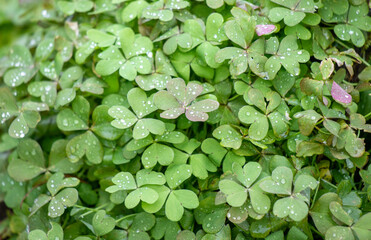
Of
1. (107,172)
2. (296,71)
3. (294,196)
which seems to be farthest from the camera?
(107,172)

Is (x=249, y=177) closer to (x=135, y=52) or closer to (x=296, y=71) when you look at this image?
(x=296, y=71)

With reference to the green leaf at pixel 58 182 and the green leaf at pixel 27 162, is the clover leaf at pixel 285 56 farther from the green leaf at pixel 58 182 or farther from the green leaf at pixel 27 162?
the green leaf at pixel 27 162

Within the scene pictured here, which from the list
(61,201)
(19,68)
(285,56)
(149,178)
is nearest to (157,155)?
(149,178)

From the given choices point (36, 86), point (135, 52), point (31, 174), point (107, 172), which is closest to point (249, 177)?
point (107, 172)

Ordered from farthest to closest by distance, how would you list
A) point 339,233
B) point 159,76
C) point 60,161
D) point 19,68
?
point 19,68
point 60,161
point 159,76
point 339,233

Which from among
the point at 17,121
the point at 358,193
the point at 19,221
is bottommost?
the point at 19,221

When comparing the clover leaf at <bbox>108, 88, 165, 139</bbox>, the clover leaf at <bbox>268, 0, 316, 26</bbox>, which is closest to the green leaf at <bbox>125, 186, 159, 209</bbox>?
the clover leaf at <bbox>108, 88, 165, 139</bbox>

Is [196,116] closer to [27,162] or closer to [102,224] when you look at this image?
[102,224]

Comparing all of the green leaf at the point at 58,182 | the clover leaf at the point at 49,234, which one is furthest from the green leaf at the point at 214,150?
the clover leaf at the point at 49,234
